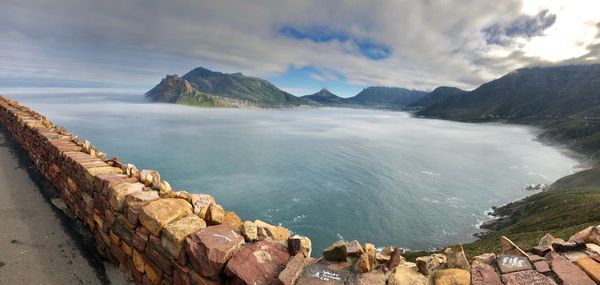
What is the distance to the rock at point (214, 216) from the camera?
5.84 metres

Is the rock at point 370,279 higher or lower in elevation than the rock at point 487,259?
lower

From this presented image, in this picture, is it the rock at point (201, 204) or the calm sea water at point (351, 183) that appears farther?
the calm sea water at point (351, 183)

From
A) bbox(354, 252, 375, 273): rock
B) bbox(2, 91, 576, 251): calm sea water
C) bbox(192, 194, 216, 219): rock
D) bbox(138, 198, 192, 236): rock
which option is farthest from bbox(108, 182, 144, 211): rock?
bbox(2, 91, 576, 251): calm sea water

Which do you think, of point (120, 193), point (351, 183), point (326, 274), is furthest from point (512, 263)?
point (351, 183)

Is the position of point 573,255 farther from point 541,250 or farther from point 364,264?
point 364,264

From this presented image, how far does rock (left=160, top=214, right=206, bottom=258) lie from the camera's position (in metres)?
5.13

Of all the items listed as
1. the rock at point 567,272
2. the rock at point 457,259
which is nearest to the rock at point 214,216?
the rock at point 457,259

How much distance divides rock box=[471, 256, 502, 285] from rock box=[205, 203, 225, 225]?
14.5ft

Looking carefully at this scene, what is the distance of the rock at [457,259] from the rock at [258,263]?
2738 millimetres

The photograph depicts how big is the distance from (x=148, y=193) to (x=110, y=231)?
155cm

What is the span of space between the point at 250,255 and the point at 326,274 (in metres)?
1.24

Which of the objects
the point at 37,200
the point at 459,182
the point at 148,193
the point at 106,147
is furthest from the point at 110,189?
the point at 106,147

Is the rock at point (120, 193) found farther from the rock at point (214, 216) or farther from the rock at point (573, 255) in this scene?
the rock at point (573, 255)

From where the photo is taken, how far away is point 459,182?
125688 millimetres
